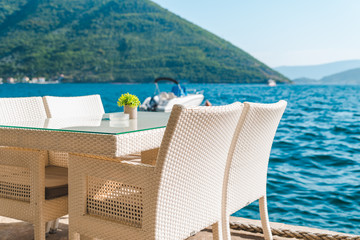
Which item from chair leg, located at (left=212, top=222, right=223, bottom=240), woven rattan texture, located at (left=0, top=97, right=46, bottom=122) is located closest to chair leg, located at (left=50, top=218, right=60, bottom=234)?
woven rattan texture, located at (left=0, top=97, right=46, bottom=122)

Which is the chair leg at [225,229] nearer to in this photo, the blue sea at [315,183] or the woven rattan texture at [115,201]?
the woven rattan texture at [115,201]

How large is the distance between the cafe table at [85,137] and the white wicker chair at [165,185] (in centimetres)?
5

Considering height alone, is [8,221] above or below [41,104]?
below

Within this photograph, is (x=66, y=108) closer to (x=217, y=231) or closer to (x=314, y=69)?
(x=217, y=231)

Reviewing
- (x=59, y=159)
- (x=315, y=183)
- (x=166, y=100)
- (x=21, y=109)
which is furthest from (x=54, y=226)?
(x=166, y=100)

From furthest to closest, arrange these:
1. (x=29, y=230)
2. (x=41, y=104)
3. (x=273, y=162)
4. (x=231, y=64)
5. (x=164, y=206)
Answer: (x=231, y=64) < (x=273, y=162) < (x=41, y=104) < (x=29, y=230) < (x=164, y=206)

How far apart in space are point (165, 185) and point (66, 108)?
1.27 m

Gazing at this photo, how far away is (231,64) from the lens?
177 feet

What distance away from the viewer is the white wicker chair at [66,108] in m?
2.02

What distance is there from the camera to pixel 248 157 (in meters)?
1.64

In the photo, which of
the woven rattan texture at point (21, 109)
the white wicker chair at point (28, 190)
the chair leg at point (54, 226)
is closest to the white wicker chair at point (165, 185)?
the white wicker chair at point (28, 190)

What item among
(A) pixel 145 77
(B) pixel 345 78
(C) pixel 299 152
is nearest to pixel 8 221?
(C) pixel 299 152

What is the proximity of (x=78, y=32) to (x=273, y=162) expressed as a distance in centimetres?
5302

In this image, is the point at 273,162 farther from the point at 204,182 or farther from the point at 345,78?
the point at 345,78
